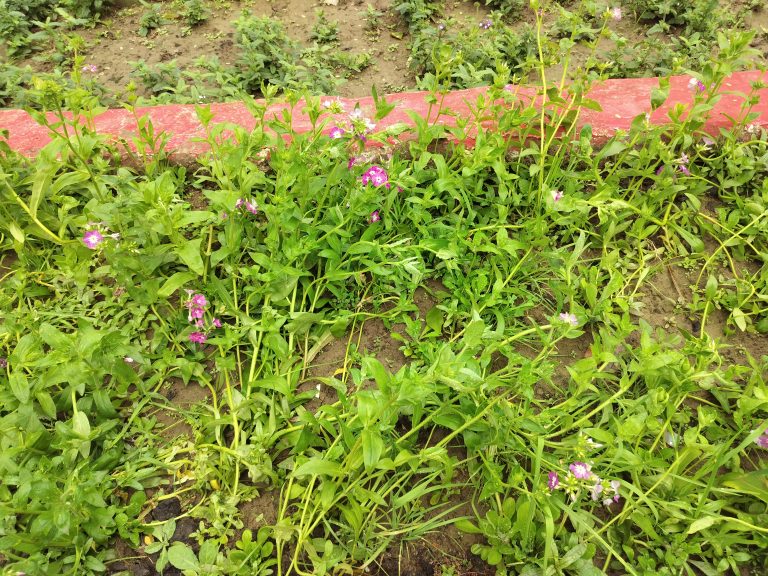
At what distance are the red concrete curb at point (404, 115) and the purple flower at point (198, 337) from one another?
2.92 feet

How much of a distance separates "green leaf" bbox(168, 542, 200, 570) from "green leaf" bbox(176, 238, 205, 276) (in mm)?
828

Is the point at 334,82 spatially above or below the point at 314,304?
above

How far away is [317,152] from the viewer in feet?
7.09

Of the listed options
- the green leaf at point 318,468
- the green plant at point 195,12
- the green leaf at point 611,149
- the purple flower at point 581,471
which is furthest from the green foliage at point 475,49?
the green leaf at point 318,468

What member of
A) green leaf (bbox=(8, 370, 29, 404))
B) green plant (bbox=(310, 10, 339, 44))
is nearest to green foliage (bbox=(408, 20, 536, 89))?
green plant (bbox=(310, 10, 339, 44))

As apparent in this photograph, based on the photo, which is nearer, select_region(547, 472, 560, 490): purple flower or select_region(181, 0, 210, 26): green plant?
select_region(547, 472, 560, 490): purple flower

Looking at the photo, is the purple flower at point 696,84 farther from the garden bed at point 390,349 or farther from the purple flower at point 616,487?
the purple flower at point 616,487

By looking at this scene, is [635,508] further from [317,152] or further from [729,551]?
[317,152]

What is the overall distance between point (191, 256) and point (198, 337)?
0.96 feet

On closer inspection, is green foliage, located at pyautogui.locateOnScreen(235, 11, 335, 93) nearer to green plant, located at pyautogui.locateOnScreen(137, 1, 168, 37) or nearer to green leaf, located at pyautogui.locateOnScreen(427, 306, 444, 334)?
green plant, located at pyautogui.locateOnScreen(137, 1, 168, 37)

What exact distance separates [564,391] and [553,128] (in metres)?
1.12

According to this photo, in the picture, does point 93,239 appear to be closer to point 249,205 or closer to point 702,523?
point 249,205

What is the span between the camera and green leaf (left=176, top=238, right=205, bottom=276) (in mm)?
1780

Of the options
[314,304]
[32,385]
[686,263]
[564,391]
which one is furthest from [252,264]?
[686,263]
